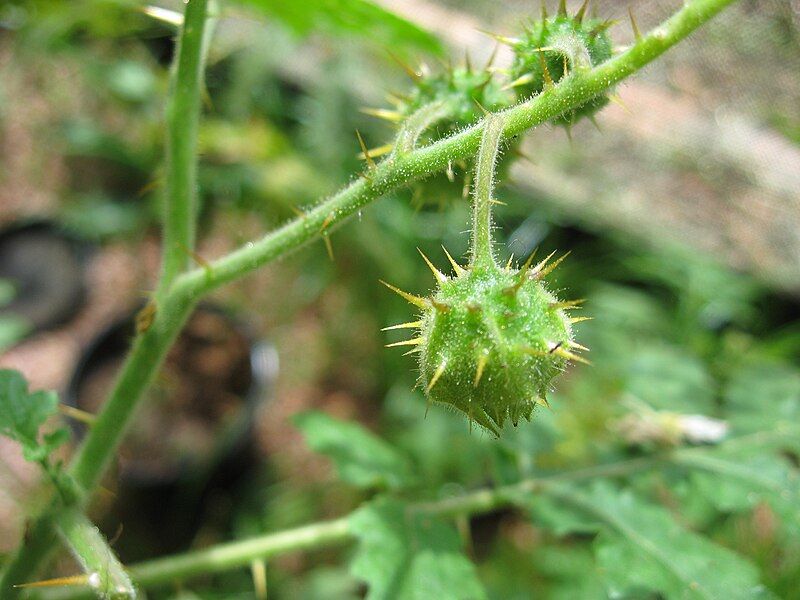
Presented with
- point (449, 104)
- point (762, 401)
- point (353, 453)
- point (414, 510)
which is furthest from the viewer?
point (762, 401)

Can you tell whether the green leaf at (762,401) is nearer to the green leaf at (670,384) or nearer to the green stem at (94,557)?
the green leaf at (670,384)

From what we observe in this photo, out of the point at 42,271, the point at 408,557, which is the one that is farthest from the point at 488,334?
the point at 42,271

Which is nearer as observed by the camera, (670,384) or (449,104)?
(449,104)

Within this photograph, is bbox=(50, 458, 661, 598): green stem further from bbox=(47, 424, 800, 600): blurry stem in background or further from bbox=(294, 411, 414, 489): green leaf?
bbox=(294, 411, 414, 489): green leaf

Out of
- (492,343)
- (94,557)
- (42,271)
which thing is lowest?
(42,271)

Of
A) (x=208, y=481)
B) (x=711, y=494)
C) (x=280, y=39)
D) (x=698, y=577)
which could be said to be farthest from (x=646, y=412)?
(x=280, y=39)

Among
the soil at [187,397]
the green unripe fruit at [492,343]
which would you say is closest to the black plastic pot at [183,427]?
the soil at [187,397]

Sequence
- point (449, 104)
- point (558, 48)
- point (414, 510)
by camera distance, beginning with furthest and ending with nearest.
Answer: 1. point (414, 510)
2. point (449, 104)
3. point (558, 48)

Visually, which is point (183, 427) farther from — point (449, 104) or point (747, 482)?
point (747, 482)
